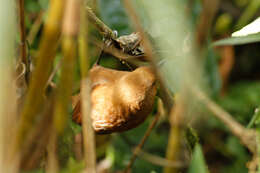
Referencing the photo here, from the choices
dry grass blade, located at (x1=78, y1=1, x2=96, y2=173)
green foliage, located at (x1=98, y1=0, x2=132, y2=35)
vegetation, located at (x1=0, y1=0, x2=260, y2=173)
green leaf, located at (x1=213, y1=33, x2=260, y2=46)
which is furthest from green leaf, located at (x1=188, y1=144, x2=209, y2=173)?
green foliage, located at (x1=98, y1=0, x2=132, y2=35)

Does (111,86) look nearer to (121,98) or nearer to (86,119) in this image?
(121,98)

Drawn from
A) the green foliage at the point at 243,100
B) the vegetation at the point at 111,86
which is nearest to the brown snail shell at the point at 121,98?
the vegetation at the point at 111,86

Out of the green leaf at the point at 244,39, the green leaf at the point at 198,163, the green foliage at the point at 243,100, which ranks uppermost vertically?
the green leaf at the point at 244,39

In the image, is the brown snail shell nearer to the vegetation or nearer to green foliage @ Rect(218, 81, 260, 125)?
the vegetation

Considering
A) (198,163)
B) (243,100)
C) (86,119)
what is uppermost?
(86,119)

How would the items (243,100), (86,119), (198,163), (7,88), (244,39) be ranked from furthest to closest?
(243,100), (244,39), (198,163), (86,119), (7,88)

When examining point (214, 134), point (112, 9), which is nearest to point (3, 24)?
point (112, 9)

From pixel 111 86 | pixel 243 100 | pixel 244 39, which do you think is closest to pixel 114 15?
pixel 111 86

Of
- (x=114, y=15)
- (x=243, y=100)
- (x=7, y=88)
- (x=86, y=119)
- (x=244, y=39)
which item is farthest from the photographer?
(x=243, y=100)

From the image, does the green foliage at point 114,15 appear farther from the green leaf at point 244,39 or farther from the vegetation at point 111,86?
the green leaf at point 244,39

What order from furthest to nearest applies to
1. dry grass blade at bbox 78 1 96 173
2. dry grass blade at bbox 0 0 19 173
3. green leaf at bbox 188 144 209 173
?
1. green leaf at bbox 188 144 209 173
2. dry grass blade at bbox 78 1 96 173
3. dry grass blade at bbox 0 0 19 173
